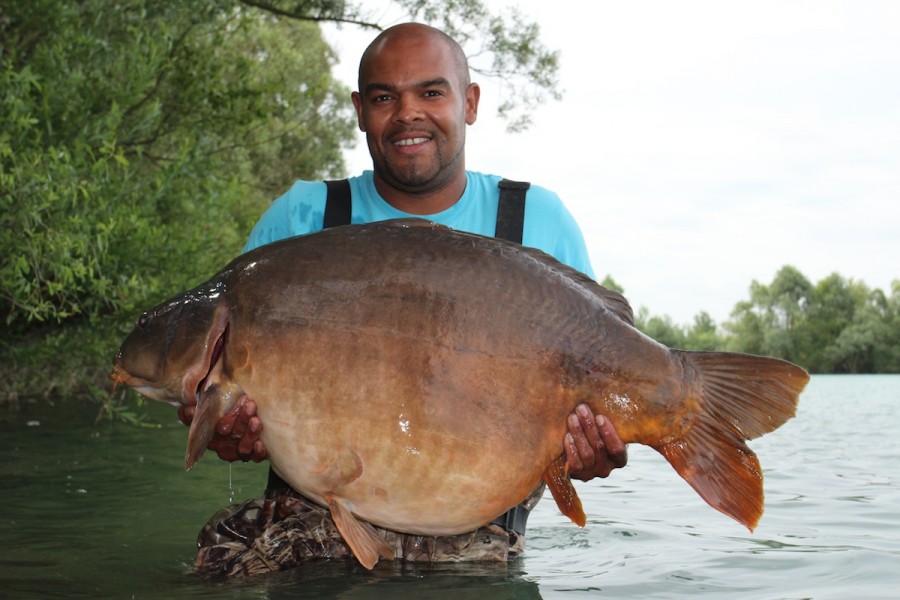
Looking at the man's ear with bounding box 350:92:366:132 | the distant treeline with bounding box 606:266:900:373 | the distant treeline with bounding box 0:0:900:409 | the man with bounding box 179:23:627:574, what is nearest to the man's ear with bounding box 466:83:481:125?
the man with bounding box 179:23:627:574

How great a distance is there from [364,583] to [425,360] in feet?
3.62

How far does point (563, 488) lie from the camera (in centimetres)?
313

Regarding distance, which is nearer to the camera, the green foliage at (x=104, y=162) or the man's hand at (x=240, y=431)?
the man's hand at (x=240, y=431)

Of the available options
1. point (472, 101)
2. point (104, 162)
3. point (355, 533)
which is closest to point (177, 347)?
point (355, 533)

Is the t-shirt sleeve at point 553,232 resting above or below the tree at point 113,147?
below

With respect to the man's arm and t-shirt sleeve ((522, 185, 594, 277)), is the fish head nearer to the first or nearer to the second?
the man's arm

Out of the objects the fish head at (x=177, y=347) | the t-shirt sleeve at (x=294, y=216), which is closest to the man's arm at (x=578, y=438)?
the fish head at (x=177, y=347)

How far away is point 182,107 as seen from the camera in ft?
34.0

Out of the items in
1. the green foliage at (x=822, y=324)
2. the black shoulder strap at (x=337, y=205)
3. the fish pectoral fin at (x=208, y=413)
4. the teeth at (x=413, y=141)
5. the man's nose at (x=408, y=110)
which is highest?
the green foliage at (x=822, y=324)

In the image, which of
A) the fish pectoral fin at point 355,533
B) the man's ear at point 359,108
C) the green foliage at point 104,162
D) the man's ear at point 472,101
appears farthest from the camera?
the green foliage at point 104,162

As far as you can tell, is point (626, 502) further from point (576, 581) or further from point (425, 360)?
point (425, 360)

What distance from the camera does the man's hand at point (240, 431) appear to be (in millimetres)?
3084

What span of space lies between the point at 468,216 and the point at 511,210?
176 mm

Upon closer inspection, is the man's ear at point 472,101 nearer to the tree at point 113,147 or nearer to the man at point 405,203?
the man at point 405,203
